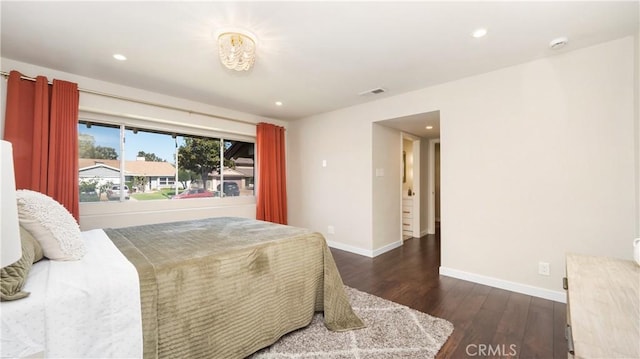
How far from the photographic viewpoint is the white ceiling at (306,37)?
5.81 ft

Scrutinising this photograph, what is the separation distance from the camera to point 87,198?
3096 mm

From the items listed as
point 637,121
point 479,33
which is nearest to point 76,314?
point 479,33

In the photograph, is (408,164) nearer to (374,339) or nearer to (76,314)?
(374,339)

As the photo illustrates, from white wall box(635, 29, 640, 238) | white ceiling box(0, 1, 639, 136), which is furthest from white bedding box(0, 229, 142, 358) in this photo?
white wall box(635, 29, 640, 238)

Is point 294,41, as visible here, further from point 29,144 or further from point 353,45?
point 29,144

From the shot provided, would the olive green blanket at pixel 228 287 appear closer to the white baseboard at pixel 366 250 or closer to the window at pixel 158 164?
the window at pixel 158 164

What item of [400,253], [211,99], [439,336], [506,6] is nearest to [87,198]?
[211,99]

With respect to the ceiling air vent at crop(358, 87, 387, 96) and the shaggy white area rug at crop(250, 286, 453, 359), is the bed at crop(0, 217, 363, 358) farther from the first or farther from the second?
the ceiling air vent at crop(358, 87, 387, 96)

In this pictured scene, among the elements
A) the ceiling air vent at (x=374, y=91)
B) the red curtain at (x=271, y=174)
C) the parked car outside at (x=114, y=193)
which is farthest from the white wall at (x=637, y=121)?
the parked car outside at (x=114, y=193)

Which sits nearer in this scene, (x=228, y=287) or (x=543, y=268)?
(x=228, y=287)

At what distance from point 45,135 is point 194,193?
5.78 feet

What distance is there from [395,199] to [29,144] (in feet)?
14.9

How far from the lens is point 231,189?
4.48m

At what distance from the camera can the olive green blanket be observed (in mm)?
1319
